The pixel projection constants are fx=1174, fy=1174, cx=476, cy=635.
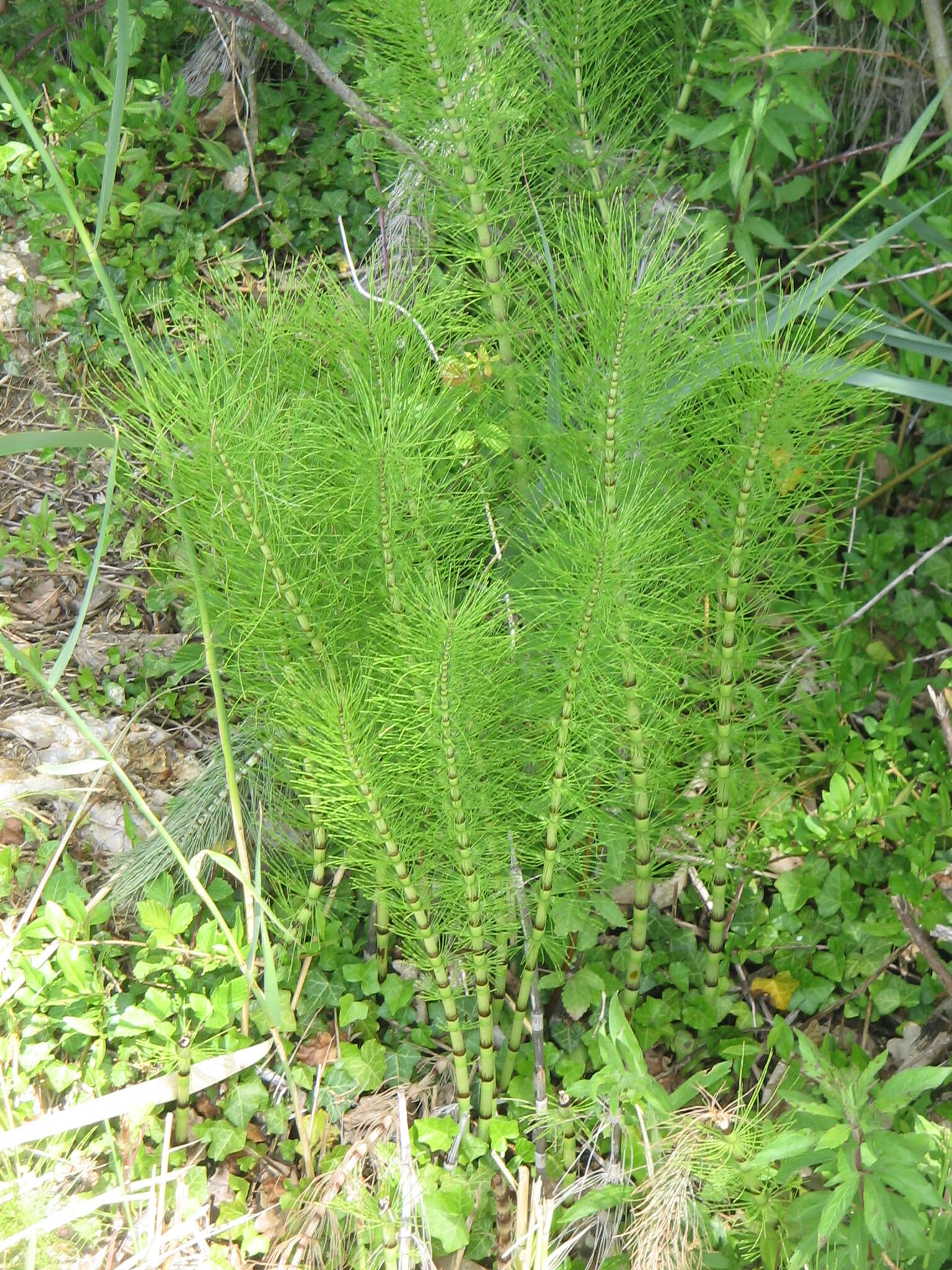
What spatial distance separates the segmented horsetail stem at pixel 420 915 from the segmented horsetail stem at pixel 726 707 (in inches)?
15.8

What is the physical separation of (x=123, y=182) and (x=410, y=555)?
55.2 inches

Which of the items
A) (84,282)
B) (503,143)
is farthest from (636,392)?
(84,282)

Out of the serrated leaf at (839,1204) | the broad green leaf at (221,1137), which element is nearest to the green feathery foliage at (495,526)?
the broad green leaf at (221,1137)

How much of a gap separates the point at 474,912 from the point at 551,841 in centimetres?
13

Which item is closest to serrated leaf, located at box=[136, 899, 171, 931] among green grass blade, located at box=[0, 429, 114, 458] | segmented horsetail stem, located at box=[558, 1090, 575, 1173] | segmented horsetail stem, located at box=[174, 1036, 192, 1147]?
segmented horsetail stem, located at box=[174, 1036, 192, 1147]

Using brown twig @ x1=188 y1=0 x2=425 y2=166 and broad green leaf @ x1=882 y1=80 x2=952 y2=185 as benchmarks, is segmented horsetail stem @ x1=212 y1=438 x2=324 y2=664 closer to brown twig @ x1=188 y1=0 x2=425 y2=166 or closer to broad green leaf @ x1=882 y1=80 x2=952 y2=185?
brown twig @ x1=188 y1=0 x2=425 y2=166

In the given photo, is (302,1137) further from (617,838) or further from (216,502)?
(216,502)

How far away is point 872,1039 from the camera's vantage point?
70.4 inches

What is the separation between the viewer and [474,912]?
4.92 feet

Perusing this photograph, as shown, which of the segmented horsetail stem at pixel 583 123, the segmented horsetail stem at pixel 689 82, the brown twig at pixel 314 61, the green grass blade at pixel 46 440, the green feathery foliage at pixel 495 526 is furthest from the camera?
the brown twig at pixel 314 61

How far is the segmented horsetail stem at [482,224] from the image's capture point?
1.54 m

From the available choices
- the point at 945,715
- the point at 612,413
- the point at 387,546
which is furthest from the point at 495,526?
the point at 945,715

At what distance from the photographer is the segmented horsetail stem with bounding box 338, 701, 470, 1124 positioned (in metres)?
1.41

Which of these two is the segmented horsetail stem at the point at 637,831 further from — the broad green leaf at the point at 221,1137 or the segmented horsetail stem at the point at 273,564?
the broad green leaf at the point at 221,1137
